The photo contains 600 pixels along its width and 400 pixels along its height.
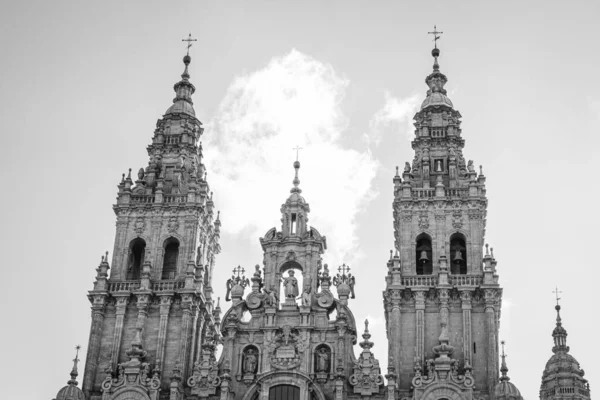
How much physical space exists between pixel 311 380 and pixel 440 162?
14122 millimetres

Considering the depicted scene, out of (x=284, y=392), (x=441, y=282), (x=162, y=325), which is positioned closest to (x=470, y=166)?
(x=441, y=282)

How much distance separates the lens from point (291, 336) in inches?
1896

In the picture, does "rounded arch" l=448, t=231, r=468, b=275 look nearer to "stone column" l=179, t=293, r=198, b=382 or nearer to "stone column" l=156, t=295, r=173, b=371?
"stone column" l=179, t=293, r=198, b=382

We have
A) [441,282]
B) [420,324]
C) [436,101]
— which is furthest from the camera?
[436,101]

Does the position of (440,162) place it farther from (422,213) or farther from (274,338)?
(274,338)

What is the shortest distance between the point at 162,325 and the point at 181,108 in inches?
537

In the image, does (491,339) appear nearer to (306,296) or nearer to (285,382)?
(306,296)

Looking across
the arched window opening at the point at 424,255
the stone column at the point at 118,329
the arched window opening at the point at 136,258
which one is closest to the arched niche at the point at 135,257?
the arched window opening at the point at 136,258

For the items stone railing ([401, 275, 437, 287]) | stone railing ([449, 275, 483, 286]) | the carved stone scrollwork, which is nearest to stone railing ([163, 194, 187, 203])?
the carved stone scrollwork

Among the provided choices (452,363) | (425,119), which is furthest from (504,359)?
(425,119)

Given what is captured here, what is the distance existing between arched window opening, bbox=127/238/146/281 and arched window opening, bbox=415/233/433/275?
45.1 feet

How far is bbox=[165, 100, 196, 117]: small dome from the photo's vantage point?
57812 mm

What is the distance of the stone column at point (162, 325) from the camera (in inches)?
1939

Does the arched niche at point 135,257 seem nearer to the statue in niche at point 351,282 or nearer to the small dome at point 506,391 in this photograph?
the statue in niche at point 351,282
